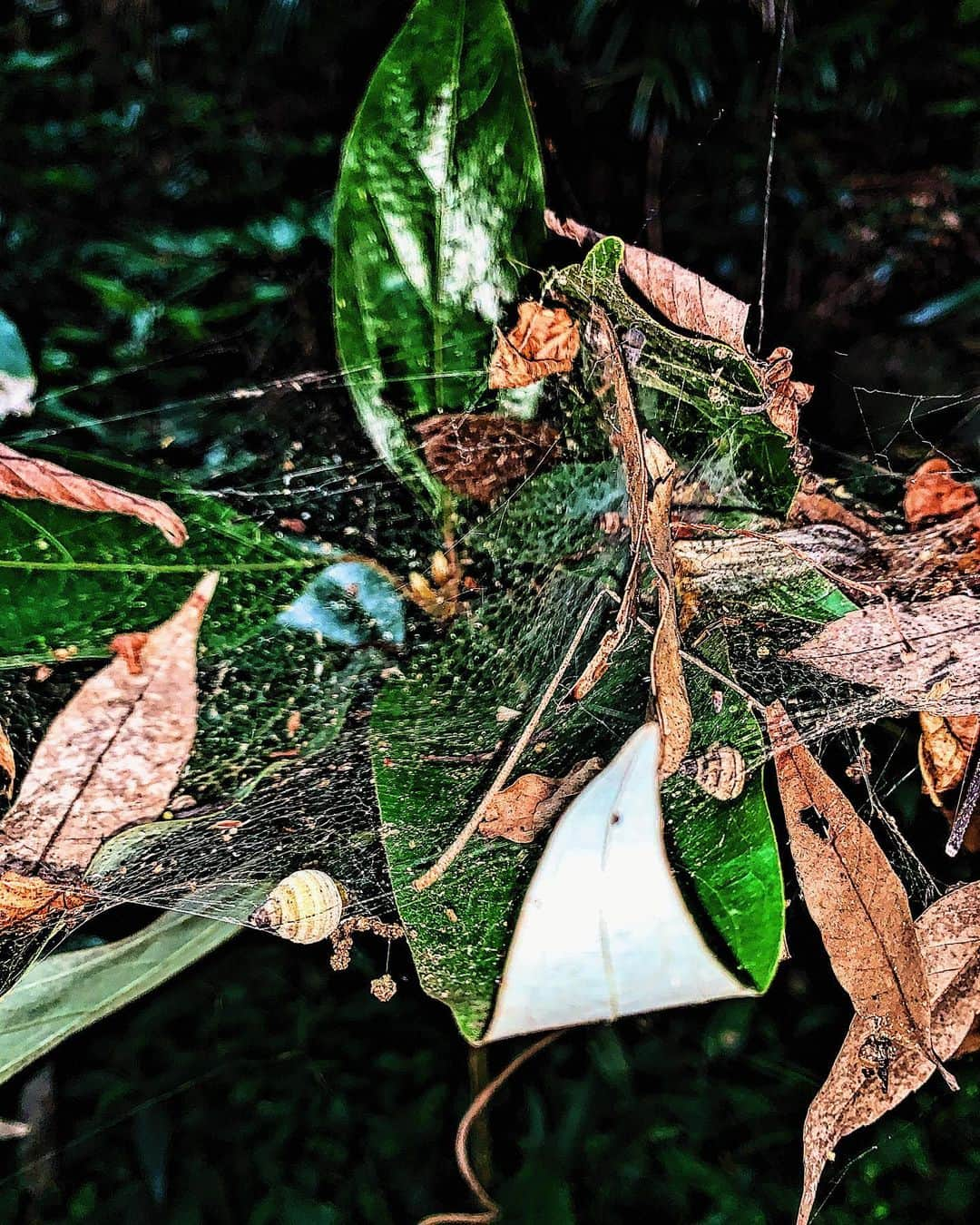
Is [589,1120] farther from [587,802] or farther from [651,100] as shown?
Answer: [651,100]

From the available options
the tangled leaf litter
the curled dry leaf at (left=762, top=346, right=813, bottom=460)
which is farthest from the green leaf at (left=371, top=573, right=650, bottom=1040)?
the curled dry leaf at (left=762, top=346, right=813, bottom=460)

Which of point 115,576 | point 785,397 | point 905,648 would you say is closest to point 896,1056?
point 905,648

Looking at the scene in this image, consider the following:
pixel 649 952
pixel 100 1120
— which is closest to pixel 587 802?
pixel 649 952

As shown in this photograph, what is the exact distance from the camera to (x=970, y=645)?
0.37 m

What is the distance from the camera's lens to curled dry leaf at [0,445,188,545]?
37 centimetres

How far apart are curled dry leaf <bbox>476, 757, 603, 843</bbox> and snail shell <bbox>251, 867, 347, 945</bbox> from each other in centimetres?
9

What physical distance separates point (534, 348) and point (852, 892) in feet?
0.92

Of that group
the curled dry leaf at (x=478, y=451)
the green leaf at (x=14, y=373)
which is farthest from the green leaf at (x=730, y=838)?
the green leaf at (x=14, y=373)

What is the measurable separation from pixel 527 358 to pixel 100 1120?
0.41m

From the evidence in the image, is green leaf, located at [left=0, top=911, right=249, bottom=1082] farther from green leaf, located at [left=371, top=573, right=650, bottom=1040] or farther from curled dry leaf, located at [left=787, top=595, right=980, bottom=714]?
curled dry leaf, located at [left=787, top=595, right=980, bottom=714]

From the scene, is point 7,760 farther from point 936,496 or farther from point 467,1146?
point 936,496

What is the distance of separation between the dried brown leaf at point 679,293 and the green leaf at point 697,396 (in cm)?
1

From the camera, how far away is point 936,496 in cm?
37

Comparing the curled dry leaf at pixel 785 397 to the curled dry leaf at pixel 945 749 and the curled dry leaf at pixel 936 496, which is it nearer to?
the curled dry leaf at pixel 936 496
